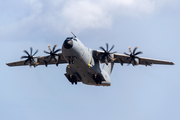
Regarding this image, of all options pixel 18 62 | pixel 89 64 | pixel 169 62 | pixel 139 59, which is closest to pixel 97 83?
pixel 89 64

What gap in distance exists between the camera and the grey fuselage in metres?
28.1

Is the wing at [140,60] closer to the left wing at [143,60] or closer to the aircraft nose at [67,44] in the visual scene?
the left wing at [143,60]

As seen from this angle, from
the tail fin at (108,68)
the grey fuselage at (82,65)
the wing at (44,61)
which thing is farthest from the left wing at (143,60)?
the wing at (44,61)

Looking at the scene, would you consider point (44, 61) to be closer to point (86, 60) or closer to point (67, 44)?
point (86, 60)

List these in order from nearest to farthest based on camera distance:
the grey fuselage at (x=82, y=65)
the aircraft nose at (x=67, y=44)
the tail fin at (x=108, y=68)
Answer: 1. the aircraft nose at (x=67, y=44)
2. the grey fuselage at (x=82, y=65)
3. the tail fin at (x=108, y=68)

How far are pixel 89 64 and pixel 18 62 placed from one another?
10.4 m

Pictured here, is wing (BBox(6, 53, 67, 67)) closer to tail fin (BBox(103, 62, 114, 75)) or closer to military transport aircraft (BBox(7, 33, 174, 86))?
military transport aircraft (BBox(7, 33, 174, 86))

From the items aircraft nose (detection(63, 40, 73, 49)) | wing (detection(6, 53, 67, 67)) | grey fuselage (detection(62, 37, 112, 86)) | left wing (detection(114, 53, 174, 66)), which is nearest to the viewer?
aircraft nose (detection(63, 40, 73, 49))

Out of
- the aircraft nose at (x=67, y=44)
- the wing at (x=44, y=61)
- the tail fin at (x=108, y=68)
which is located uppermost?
the aircraft nose at (x=67, y=44)

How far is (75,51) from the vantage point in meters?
28.3

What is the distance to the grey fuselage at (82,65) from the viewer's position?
28125 mm

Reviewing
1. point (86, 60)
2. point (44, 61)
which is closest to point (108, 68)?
point (86, 60)

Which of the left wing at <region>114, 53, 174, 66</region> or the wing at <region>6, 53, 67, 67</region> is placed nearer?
the left wing at <region>114, 53, 174, 66</region>

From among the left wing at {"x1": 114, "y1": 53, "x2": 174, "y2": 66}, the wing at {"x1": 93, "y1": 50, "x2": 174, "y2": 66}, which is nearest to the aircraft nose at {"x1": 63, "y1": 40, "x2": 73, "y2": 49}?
the wing at {"x1": 93, "y1": 50, "x2": 174, "y2": 66}
